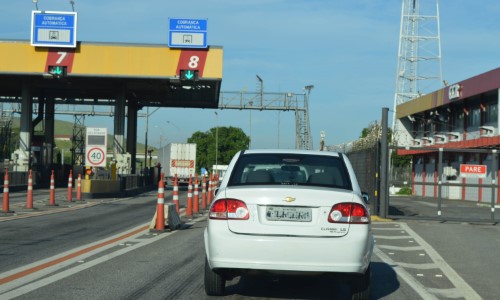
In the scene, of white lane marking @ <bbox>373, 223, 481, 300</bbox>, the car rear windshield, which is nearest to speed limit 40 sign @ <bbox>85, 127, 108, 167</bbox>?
white lane marking @ <bbox>373, 223, 481, 300</bbox>

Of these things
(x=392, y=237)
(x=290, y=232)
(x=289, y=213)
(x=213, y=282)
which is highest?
(x=289, y=213)

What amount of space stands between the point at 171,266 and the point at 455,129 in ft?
141

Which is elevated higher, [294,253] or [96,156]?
[96,156]

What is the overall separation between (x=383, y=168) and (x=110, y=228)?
8148mm

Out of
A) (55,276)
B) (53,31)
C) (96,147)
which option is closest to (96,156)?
(96,147)

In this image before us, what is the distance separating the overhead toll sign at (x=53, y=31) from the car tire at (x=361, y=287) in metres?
29.6

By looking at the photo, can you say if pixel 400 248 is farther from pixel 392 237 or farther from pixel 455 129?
pixel 455 129

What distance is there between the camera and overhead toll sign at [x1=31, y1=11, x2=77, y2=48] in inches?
1363

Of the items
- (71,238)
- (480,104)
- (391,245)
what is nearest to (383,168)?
(391,245)

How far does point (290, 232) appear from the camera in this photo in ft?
23.0

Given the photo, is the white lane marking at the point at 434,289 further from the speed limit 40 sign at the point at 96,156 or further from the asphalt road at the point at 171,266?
the speed limit 40 sign at the point at 96,156

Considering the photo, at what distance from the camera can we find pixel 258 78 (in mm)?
56938

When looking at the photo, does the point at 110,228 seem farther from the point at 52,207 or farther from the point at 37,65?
the point at 37,65

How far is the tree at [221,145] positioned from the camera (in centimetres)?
12667
